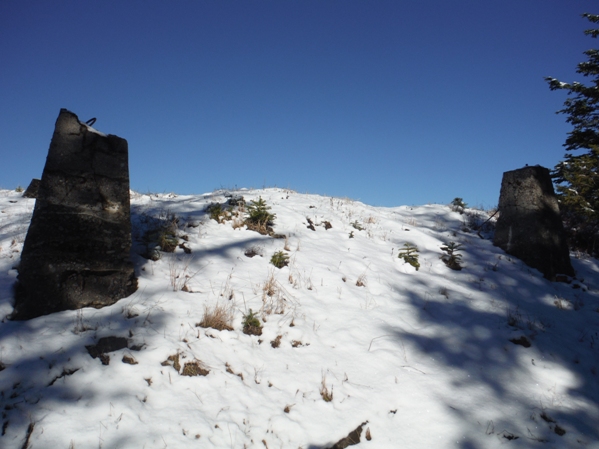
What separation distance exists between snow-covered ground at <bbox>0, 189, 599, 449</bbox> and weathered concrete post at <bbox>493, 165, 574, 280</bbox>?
42.3 inches

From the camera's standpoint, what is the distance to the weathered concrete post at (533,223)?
8172 millimetres

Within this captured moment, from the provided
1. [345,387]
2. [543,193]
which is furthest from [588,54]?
[345,387]

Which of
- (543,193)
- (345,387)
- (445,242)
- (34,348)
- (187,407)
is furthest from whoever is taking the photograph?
(445,242)

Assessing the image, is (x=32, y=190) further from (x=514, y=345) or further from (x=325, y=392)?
(x=514, y=345)

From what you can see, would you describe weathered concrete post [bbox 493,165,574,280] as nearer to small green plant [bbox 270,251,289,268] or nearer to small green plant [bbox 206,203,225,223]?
small green plant [bbox 270,251,289,268]

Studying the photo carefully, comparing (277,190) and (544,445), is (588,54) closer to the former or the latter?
(277,190)

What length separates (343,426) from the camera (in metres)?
3.53

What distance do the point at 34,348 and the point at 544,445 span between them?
17.1ft

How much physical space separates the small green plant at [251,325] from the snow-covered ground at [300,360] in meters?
0.12

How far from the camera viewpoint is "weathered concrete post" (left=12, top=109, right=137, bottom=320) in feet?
13.6

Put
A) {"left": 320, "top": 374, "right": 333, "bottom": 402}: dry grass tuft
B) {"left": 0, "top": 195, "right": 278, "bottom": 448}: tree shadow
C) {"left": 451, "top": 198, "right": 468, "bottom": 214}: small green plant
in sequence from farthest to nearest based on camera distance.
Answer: {"left": 451, "top": 198, "right": 468, "bottom": 214}: small green plant → {"left": 320, "top": 374, "right": 333, "bottom": 402}: dry grass tuft → {"left": 0, "top": 195, "right": 278, "bottom": 448}: tree shadow

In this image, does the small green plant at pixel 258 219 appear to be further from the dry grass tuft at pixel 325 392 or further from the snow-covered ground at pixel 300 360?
the dry grass tuft at pixel 325 392

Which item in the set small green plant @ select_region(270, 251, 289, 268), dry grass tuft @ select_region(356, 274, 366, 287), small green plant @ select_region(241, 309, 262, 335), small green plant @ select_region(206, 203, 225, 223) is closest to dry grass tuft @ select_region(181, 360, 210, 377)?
small green plant @ select_region(241, 309, 262, 335)

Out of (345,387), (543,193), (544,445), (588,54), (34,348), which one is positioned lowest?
(544,445)
